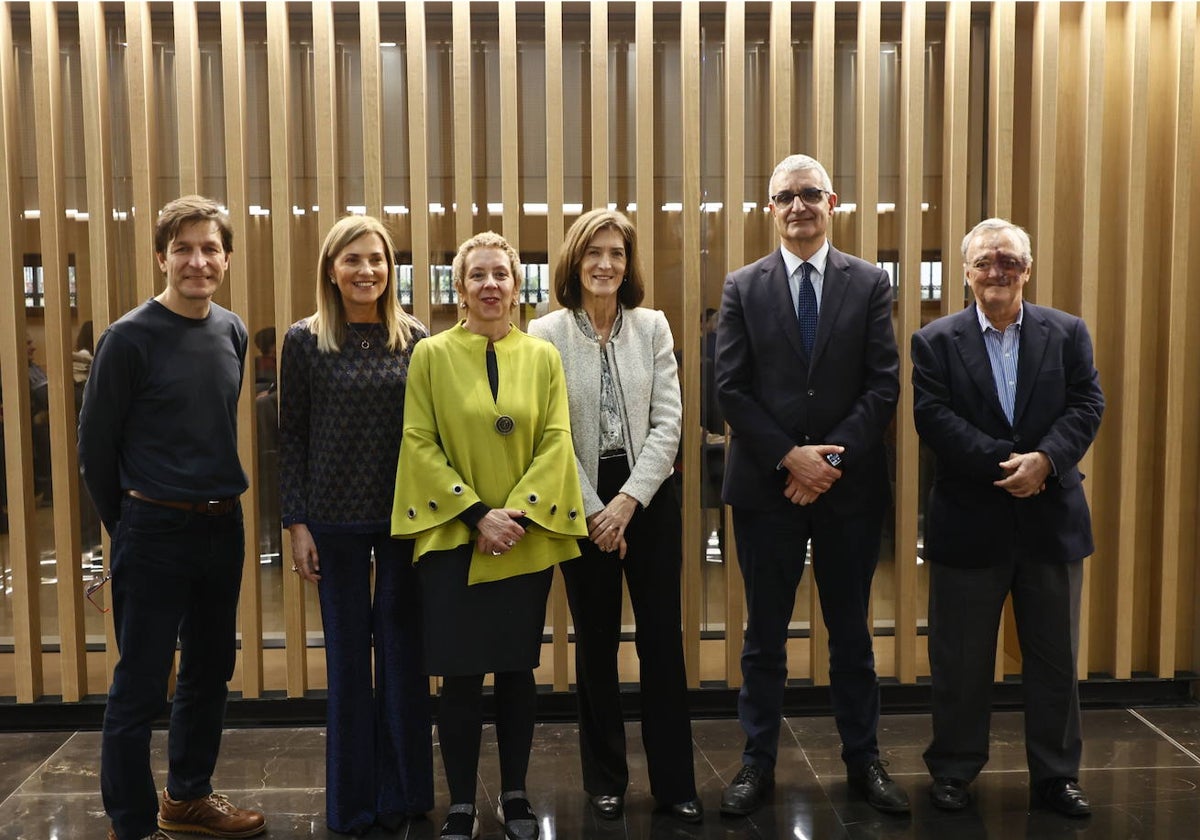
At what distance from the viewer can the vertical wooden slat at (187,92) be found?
3.98m

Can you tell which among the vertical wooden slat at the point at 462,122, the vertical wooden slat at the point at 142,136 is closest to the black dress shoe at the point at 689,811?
the vertical wooden slat at the point at 462,122

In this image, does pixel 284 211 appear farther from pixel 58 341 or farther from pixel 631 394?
pixel 631 394

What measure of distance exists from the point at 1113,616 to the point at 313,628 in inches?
128

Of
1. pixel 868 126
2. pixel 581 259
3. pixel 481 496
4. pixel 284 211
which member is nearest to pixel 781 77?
pixel 868 126

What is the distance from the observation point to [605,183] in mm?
4090

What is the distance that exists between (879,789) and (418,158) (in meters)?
2.68

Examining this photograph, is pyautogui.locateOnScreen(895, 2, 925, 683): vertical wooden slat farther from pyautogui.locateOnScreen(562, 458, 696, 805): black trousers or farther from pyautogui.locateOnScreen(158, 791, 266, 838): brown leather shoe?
pyautogui.locateOnScreen(158, 791, 266, 838): brown leather shoe

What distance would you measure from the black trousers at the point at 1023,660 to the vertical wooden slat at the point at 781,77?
166cm

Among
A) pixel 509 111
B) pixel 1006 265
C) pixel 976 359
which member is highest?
pixel 509 111

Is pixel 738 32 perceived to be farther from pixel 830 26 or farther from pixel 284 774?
pixel 284 774

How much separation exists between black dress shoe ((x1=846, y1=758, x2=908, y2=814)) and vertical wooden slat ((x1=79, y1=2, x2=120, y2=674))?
8.99ft

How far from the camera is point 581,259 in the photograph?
10.7 feet

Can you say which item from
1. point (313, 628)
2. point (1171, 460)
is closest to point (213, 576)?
point (313, 628)

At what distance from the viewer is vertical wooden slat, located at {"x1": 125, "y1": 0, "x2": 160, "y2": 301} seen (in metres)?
3.98
